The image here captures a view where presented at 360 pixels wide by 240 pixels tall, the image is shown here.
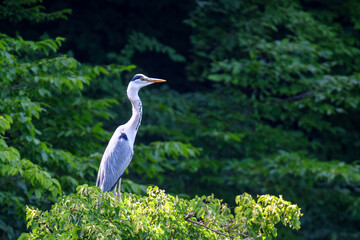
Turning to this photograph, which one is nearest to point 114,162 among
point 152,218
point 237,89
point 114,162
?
point 114,162

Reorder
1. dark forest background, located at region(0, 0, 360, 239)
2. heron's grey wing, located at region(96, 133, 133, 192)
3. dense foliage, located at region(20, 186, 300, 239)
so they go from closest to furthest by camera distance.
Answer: dense foliage, located at region(20, 186, 300, 239), heron's grey wing, located at region(96, 133, 133, 192), dark forest background, located at region(0, 0, 360, 239)

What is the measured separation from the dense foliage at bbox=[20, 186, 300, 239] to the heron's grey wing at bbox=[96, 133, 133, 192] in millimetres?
797

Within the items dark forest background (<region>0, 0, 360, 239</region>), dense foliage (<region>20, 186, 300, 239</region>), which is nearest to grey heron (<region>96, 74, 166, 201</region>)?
dense foliage (<region>20, 186, 300, 239</region>)

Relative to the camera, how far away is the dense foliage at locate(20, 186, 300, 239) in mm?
2971

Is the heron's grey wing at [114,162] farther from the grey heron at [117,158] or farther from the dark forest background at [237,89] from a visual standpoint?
the dark forest background at [237,89]

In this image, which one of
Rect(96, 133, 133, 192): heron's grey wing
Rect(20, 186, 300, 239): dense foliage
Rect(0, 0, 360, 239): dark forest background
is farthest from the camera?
Rect(0, 0, 360, 239): dark forest background

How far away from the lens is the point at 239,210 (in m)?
3.46

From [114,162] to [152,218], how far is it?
1.29m

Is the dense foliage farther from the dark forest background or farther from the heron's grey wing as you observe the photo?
the dark forest background

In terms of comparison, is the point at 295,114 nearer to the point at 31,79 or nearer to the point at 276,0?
the point at 276,0

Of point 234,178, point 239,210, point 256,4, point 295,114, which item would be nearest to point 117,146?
point 239,210

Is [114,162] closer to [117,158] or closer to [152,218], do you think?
[117,158]

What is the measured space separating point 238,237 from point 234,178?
4639 mm

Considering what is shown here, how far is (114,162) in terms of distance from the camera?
174 inches
